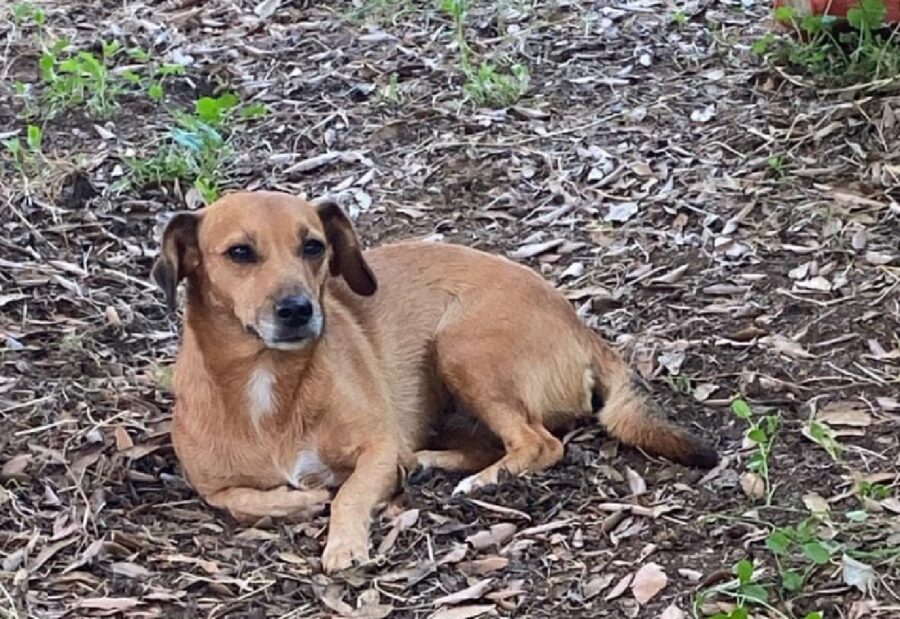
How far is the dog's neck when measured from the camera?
4668 millimetres

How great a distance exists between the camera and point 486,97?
7215 mm

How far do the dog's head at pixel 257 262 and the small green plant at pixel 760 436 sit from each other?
4.28ft

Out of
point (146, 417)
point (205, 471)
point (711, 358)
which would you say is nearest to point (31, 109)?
point (146, 417)

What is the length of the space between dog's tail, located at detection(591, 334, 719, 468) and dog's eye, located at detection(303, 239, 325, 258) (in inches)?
40.4

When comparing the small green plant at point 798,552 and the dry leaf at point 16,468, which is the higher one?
the small green plant at point 798,552

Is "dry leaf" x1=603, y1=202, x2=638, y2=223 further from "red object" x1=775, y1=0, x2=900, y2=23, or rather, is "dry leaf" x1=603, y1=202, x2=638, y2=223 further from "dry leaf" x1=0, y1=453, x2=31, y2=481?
"dry leaf" x1=0, y1=453, x2=31, y2=481

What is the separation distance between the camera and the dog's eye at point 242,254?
179 inches

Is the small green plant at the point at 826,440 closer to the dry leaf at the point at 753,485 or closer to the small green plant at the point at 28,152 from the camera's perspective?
the dry leaf at the point at 753,485

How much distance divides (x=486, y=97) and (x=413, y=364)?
240cm

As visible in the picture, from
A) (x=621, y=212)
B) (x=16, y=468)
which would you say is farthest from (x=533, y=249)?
(x=16, y=468)

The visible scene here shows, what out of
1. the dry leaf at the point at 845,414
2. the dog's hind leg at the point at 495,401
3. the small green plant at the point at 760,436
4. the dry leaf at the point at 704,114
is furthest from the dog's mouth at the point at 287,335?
the dry leaf at the point at 704,114

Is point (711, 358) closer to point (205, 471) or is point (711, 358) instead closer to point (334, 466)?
point (334, 466)

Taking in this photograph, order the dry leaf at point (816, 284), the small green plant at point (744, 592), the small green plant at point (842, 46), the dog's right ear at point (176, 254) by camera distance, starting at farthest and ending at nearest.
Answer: the small green plant at point (842, 46), the dry leaf at point (816, 284), the dog's right ear at point (176, 254), the small green plant at point (744, 592)

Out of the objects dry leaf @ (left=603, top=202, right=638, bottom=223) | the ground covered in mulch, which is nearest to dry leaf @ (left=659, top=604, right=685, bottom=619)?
the ground covered in mulch
